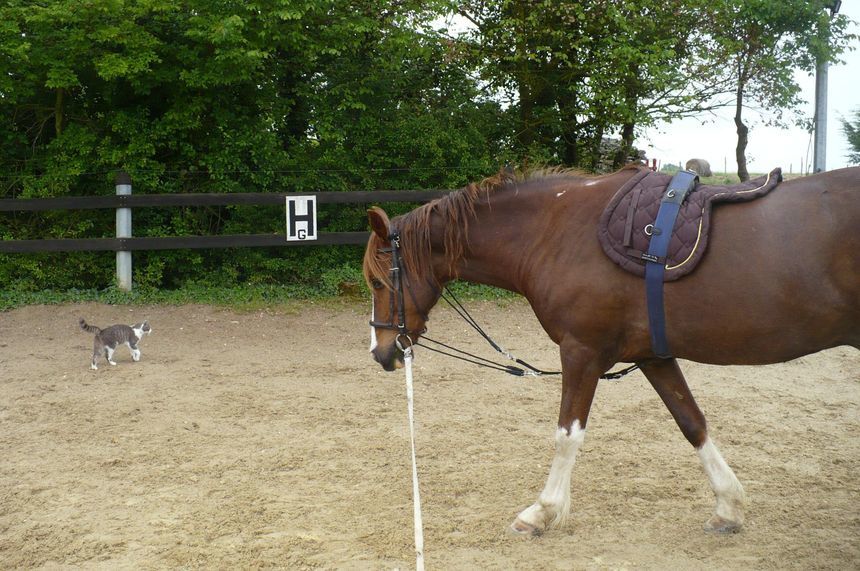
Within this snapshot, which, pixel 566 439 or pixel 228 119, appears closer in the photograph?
pixel 566 439

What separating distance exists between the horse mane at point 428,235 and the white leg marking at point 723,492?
5.38ft

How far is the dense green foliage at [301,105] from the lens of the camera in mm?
10508

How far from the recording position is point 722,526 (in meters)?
4.00

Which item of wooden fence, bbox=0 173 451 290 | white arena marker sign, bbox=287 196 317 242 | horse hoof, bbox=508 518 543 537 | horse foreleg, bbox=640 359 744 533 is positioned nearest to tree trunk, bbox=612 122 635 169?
wooden fence, bbox=0 173 451 290

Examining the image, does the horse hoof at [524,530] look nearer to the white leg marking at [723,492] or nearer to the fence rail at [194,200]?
the white leg marking at [723,492]

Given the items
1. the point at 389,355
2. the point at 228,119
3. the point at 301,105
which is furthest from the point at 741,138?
the point at 389,355

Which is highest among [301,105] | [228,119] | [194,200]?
[301,105]

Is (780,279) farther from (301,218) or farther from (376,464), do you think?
(301,218)

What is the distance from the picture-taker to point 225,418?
5.92 metres

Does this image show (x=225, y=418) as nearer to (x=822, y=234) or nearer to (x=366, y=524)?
(x=366, y=524)

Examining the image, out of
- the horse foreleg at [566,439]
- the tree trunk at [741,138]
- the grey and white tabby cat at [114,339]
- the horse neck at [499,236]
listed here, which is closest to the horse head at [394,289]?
the horse neck at [499,236]

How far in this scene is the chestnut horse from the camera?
344 centimetres

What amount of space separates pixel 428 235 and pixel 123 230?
25.2 feet

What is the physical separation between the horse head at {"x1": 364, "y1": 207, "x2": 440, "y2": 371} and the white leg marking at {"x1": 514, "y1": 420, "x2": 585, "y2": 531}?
3.22 feet
